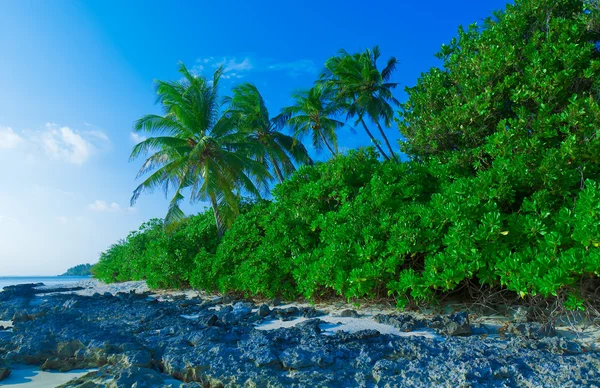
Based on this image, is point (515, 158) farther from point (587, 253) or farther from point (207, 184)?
point (207, 184)

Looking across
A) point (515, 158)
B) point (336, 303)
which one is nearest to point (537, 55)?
point (515, 158)

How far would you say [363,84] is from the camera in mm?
20234

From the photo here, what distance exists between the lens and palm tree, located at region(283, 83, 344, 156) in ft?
68.6

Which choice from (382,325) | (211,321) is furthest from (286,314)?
(382,325)

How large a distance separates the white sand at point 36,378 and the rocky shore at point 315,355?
102 mm

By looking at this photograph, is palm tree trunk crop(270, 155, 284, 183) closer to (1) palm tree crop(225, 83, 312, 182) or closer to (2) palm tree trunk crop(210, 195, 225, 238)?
(1) palm tree crop(225, 83, 312, 182)

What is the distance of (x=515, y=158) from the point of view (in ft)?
18.2

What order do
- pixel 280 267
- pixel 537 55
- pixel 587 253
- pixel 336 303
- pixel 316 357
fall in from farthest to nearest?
pixel 280 267
pixel 336 303
pixel 537 55
pixel 587 253
pixel 316 357

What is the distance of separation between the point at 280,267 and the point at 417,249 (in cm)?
345

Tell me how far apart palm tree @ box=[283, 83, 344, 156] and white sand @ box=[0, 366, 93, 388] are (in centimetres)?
1798

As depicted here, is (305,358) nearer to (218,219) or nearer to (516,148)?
(516,148)

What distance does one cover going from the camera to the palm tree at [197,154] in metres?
13.5

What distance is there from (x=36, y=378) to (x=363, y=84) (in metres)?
19.5

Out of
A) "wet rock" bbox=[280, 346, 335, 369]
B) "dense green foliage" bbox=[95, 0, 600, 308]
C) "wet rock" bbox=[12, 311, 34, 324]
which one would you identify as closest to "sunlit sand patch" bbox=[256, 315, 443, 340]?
"dense green foliage" bbox=[95, 0, 600, 308]
